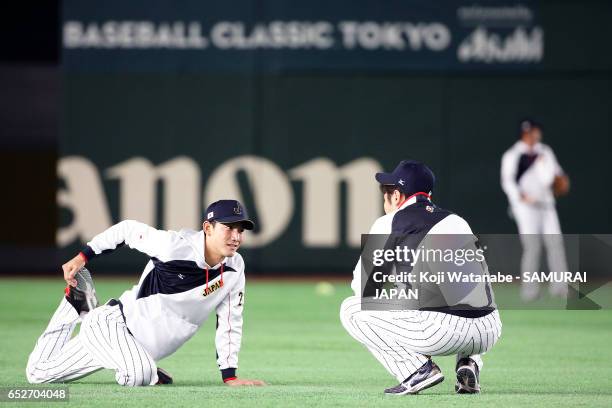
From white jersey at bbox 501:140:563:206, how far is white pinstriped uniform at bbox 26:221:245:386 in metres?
9.01

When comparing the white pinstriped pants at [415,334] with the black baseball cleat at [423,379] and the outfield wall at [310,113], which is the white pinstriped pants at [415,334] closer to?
the black baseball cleat at [423,379]

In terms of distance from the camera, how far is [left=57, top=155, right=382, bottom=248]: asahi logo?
19312mm

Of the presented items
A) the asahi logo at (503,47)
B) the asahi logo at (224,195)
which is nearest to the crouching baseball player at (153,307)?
the asahi logo at (224,195)

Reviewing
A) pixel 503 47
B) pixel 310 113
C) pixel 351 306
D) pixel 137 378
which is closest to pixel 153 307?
pixel 137 378

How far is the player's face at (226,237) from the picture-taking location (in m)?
8.38

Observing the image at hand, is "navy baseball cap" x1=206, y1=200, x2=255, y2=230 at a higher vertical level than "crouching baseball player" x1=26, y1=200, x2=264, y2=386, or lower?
higher

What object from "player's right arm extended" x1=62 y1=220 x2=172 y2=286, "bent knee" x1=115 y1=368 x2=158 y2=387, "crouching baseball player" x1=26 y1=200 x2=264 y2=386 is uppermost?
"player's right arm extended" x1=62 y1=220 x2=172 y2=286

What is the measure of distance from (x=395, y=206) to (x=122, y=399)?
216cm

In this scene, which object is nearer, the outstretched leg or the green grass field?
the green grass field

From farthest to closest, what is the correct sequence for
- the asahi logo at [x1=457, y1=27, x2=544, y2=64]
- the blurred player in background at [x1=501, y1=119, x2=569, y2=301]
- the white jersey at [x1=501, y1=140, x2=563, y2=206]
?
the asahi logo at [x1=457, y1=27, x2=544, y2=64]
the white jersey at [x1=501, y1=140, x2=563, y2=206]
the blurred player in background at [x1=501, y1=119, x2=569, y2=301]

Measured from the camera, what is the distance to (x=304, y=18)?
19.4 metres

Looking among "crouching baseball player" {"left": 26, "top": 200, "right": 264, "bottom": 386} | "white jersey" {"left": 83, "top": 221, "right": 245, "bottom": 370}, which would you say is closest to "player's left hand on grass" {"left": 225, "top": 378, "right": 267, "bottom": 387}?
"crouching baseball player" {"left": 26, "top": 200, "right": 264, "bottom": 386}

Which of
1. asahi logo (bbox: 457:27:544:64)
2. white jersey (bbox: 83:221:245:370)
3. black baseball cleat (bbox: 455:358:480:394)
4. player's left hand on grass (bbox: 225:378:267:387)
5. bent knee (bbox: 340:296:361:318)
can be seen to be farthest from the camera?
asahi logo (bbox: 457:27:544:64)

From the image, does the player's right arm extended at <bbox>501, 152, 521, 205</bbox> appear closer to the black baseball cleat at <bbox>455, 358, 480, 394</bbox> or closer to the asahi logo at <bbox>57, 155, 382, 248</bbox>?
the asahi logo at <bbox>57, 155, 382, 248</bbox>
